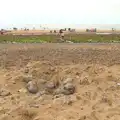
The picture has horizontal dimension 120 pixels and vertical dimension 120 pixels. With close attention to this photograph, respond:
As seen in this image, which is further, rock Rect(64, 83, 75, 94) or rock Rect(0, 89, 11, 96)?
rock Rect(0, 89, 11, 96)

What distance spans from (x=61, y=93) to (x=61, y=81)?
71 centimetres

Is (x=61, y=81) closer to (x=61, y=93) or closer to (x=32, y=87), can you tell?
(x=61, y=93)

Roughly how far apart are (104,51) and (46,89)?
4.64 metres

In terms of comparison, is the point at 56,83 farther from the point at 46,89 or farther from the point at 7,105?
the point at 7,105

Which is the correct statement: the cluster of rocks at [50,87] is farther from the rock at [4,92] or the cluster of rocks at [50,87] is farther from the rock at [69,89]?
the rock at [4,92]

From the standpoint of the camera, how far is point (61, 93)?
38.7ft

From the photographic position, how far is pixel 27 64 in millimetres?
13945

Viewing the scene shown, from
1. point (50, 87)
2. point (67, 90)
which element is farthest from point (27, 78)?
point (67, 90)

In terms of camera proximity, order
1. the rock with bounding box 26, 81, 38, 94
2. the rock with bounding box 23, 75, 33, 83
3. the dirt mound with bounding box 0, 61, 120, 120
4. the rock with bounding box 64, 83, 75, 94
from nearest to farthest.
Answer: the dirt mound with bounding box 0, 61, 120, 120 < the rock with bounding box 64, 83, 75, 94 < the rock with bounding box 26, 81, 38, 94 < the rock with bounding box 23, 75, 33, 83

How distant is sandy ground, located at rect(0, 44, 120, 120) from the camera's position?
1062 cm

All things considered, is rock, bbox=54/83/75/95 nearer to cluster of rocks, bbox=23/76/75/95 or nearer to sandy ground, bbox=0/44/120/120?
cluster of rocks, bbox=23/76/75/95

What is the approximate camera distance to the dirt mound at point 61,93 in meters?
10.6

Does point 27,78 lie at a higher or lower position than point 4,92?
higher

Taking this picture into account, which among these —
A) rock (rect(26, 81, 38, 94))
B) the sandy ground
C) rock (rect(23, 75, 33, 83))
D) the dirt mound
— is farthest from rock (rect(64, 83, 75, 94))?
rock (rect(23, 75, 33, 83))
